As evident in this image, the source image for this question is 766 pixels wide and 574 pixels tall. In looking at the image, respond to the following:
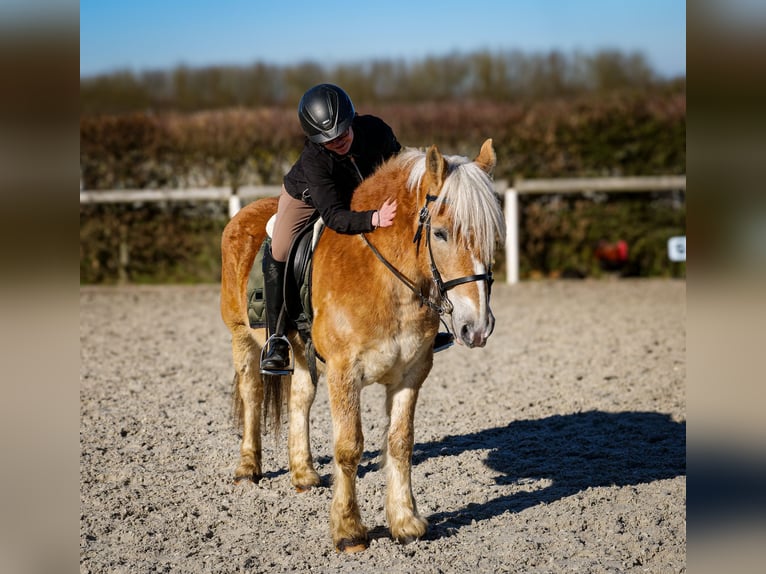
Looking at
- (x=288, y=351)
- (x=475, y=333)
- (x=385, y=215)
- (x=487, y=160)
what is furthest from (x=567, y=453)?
(x=385, y=215)

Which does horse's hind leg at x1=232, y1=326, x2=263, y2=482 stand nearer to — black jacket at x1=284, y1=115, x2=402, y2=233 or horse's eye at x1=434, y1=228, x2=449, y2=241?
black jacket at x1=284, y1=115, x2=402, y2=233

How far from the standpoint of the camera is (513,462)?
539 centimetres

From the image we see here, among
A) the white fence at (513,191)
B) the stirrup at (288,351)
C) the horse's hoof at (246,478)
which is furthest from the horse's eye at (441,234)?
the white fence at (513,191)

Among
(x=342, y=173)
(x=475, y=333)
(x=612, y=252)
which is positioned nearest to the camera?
(x=475, y=333)

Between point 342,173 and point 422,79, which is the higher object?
point 422,79

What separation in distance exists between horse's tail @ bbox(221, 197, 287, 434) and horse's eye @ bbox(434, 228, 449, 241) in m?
1.74

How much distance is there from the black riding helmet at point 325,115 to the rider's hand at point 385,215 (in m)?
0.49

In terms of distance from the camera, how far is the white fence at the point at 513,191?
41.5 feet

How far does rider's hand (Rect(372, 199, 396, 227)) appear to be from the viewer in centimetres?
377

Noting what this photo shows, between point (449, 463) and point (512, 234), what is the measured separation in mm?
7739

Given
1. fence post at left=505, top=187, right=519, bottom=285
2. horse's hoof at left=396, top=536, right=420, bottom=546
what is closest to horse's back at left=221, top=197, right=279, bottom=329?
horse's hoof at left=396, top=536, right=420, bottom=546

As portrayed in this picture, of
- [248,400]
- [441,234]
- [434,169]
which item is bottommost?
[248,400]

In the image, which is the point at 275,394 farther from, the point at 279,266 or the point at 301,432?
the point at 279,266

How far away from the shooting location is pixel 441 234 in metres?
3.66
